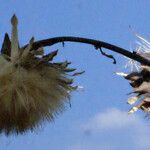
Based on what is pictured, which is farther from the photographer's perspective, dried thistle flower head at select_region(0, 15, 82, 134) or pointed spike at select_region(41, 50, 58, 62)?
pointed spike at select_region(41, 50, 58, 62)

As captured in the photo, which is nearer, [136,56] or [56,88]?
[136,56]

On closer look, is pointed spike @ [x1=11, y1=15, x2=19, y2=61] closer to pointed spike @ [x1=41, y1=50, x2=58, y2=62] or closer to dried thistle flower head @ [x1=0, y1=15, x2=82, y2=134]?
dried thistle flower head @ [x1=0, y1=15, x2=82, y2=134]

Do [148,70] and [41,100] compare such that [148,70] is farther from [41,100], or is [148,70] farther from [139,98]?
[41,100]

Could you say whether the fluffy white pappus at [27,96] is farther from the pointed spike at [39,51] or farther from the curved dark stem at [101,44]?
the curved dark stem at [101,44]

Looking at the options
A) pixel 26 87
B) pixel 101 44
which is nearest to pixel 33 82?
pixel 26 87

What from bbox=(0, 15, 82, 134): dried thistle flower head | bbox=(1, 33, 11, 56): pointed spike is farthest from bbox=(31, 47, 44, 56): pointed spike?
bbox=(1, 33, 11, 56): pointed spike

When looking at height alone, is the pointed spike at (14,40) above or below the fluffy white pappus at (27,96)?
above

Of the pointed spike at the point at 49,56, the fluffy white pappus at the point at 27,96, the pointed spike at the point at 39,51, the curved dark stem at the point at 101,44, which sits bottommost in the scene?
the fluffy white pappus at the point at 27,96

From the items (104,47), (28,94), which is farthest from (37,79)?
(104,47)

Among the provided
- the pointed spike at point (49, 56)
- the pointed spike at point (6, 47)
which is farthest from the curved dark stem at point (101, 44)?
the pointed spike at point (6, 47)
